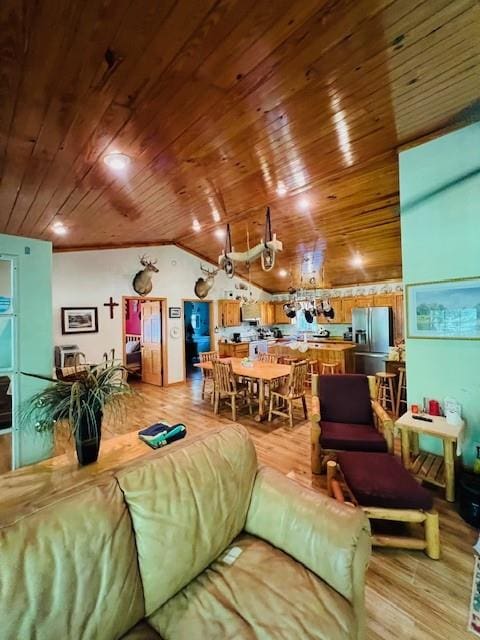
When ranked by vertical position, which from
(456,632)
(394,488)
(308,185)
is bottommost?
(456,632)

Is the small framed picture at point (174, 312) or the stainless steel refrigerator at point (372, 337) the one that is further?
the small framed picture at point (174, 312)

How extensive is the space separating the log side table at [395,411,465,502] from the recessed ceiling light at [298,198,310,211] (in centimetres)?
296

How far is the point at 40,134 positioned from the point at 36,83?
44cm

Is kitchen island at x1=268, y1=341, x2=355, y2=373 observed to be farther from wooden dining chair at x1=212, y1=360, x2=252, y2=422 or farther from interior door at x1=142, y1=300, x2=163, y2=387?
interior door at x1=142, y1=300, x2=163, y2=387

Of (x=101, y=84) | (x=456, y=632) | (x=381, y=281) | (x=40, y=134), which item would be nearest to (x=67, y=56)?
(x=101, y=84)

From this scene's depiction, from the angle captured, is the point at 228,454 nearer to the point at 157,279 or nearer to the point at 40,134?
the point at 40,134

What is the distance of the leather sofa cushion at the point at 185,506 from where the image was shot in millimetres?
1138

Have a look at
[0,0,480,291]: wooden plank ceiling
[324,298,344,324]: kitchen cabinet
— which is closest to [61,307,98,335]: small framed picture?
[0,0,480,291]: wooden plank ceiling

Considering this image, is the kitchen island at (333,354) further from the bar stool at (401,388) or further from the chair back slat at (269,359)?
the bar stool at (401,388)

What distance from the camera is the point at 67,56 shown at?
1.27 metres

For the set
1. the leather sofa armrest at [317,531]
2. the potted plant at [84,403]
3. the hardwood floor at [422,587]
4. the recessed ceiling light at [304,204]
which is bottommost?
the hardwood floor at [422,587]

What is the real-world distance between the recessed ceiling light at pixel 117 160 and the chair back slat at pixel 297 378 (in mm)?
3117

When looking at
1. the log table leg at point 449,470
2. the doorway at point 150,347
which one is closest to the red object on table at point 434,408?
the log table leg at point 449,470

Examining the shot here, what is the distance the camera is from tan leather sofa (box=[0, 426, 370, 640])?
900mm
